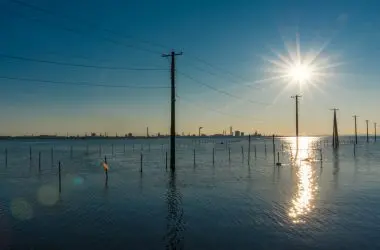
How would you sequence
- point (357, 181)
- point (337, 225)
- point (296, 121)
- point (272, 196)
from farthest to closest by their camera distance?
point (296, 121) → point (357, 181) → point (272, 196) → point (337, 225)

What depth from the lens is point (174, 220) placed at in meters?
18.9

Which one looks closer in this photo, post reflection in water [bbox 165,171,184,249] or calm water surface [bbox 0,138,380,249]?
post reflection in water [bbox 165,171,184,249]

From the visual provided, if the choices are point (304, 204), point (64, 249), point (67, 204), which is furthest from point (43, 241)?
point (304, 204)

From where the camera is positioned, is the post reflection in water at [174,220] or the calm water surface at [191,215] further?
the calm water surface at [191,215]

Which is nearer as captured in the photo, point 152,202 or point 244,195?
point 152,202

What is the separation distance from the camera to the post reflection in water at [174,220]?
15.0 m

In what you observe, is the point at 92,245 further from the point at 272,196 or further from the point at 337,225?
the point at 272,196

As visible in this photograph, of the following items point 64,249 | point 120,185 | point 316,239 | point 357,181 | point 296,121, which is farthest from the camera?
point 296,121

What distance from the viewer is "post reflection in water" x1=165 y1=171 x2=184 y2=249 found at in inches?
589

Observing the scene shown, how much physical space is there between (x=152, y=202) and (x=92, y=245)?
31.9 feet

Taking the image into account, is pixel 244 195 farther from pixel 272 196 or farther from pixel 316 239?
pixel 316 239

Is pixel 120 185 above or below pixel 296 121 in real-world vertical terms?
below

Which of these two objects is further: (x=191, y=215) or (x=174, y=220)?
(x=191, y=215)

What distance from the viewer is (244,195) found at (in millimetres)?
27016
